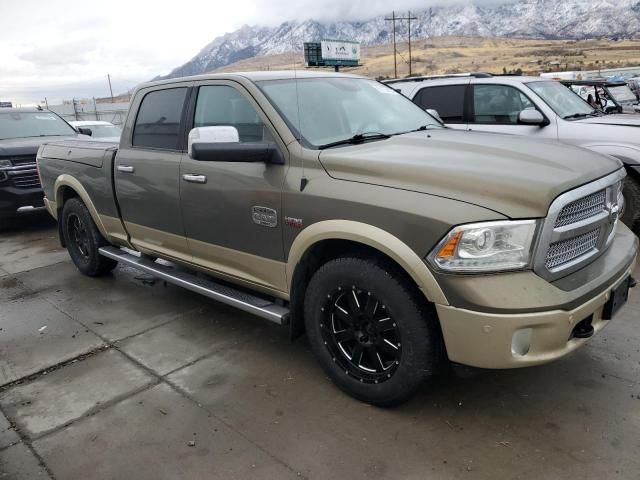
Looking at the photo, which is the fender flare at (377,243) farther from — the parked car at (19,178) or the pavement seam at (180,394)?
the parked car at (19,178)

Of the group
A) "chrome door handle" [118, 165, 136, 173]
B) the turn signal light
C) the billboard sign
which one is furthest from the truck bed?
the billboard sign

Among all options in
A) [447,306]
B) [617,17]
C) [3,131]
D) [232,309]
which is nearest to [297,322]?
[447,306]

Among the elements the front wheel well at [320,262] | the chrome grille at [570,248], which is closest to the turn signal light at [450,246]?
the front wheel well at [320,262]

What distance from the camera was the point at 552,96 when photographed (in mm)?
6637

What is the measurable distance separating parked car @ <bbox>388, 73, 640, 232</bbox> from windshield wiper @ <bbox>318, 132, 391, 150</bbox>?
344 cm

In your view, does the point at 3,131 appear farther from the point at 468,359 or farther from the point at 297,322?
the point at 468,359

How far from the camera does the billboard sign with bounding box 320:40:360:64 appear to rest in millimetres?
41925

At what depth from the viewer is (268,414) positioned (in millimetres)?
3023

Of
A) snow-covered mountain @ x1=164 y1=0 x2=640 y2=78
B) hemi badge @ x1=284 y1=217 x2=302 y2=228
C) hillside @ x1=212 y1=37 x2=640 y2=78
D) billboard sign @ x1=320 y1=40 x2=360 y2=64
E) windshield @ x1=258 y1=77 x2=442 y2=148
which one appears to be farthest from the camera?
snow-covered mountain @ x1=164 y1=0 x2=640 y2=78

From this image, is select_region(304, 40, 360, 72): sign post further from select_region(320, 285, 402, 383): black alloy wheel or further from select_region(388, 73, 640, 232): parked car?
select_region(320, 285, 402, 383): black alloy wheel

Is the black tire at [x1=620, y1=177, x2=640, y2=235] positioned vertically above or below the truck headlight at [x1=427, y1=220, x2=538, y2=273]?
below

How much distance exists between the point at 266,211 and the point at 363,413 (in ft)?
4.24

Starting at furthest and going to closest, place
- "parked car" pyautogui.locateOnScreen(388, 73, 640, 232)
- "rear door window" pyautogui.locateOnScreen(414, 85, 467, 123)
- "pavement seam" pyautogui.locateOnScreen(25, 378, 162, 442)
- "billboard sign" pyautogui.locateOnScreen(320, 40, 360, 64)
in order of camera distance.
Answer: "billboard sign" pyautogui.locateOnScreen(320, 40, 360, 64), "rear door window" pyautogui.locateOnScreen(414, 85, 467, 123), "parked car" pyautogui.locateOnScreen(388, 73, 640, 232), "pavement seam" pyautogui.locateOnScreen(25, 378, 162, 442)

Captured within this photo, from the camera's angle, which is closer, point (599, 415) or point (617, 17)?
point (599, 415)
